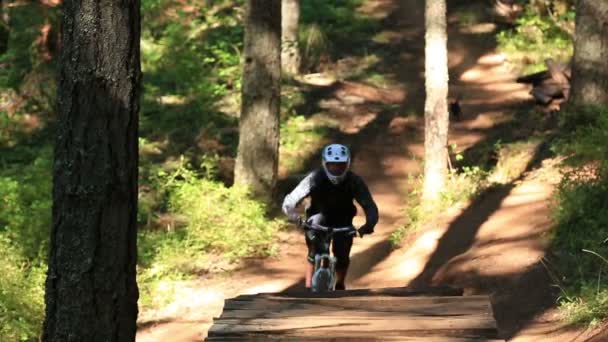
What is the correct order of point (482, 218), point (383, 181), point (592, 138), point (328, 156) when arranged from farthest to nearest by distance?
point (383, 181) → point (482, 218) → point (592, 138) → point (328, 156)

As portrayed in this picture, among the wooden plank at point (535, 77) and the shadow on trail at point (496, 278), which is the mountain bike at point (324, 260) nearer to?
the shadow on trail at point (496, 278)

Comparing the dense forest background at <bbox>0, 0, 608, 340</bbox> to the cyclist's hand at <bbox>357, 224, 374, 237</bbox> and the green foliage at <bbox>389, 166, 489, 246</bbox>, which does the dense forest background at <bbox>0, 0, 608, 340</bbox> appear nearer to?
the green foliage at <bbox>389, 166, 489, 246</bbox>

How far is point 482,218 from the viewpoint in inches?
545

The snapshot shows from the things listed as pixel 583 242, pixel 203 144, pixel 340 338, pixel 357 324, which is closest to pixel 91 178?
pixel 340 338

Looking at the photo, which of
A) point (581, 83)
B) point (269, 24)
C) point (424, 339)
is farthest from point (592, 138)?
point (424, 339)

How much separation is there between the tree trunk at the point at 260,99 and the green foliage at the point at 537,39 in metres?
7.64

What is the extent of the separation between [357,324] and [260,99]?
31.3ft

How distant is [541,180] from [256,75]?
5.15m

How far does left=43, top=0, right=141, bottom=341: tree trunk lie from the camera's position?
6129mm

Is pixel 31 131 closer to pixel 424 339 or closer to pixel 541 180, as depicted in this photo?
pixel 541 180

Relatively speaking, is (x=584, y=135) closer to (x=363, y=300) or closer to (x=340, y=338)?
(x=363, y=300)

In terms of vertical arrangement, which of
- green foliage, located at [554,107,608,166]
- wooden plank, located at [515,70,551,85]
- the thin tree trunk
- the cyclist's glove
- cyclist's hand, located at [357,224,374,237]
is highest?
the thin tree trunk

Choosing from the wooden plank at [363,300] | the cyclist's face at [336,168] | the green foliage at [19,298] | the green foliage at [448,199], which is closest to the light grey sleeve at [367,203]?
the cyclist's face at [336,168]

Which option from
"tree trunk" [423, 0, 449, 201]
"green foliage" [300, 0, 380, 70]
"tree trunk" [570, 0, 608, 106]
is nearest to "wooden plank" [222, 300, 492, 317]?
"tree trunk" [423, 0, 449, 201]
